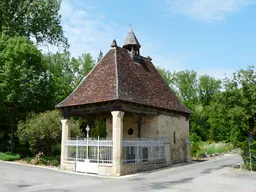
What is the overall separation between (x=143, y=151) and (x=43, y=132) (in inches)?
336

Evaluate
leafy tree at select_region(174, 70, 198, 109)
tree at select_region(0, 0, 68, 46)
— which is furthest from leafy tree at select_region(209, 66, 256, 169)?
leafy tree at select_region(174, 70, 198, 109)

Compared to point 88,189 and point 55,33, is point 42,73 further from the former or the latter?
point 88,189

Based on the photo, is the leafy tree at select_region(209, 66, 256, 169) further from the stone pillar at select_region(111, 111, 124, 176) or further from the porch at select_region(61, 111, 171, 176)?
the stone pillar at select_region(111, 111, 124, 176)

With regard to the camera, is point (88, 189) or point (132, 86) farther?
point (132, 86)

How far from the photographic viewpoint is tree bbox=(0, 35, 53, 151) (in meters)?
24.3

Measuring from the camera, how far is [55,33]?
3428 cm

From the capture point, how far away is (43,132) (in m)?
21.7

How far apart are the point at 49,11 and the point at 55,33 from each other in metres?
2.61

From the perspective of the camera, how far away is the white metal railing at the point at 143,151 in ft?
53.8

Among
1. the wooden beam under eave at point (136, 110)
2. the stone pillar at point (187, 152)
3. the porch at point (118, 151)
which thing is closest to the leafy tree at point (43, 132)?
the porch at point (118, 151)

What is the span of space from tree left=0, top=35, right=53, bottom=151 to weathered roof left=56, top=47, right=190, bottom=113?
24.7 ft

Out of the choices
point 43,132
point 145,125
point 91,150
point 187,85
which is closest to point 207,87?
point 187,85

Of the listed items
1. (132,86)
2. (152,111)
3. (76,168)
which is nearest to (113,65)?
(132,86)

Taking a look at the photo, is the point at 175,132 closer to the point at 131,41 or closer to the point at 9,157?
the point at 131,41
